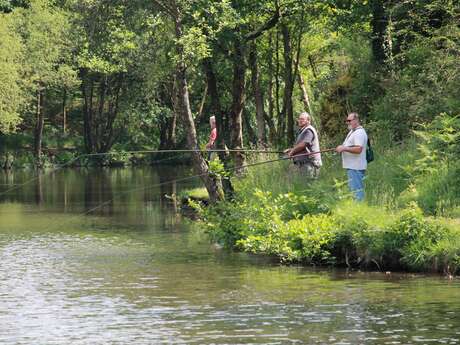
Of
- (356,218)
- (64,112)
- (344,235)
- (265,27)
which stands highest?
(64,112)

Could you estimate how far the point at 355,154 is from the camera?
18.1 meters

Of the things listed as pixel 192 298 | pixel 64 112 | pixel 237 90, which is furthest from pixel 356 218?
pixel 64 112

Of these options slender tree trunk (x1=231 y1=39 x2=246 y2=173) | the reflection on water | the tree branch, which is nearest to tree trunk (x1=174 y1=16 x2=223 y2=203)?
the reflection on water

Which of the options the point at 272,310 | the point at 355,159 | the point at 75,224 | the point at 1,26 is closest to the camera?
the point at 272,310

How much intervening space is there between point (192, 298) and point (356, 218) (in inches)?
129

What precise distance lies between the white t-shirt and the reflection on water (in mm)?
2187

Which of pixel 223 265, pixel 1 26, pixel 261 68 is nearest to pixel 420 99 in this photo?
pixel 223 265

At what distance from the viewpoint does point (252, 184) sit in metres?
20.7

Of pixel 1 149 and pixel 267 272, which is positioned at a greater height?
pixel 1 149

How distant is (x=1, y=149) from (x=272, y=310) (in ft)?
210

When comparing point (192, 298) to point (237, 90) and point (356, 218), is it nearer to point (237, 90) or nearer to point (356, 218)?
point (356, 218)

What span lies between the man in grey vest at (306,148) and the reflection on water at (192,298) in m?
2.11

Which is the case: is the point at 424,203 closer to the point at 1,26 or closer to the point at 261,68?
the point at 261,68

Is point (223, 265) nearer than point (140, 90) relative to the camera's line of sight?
Yes
